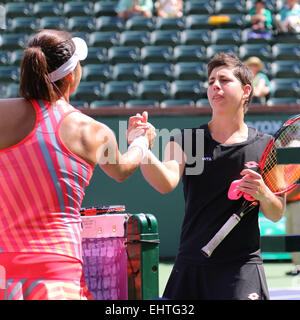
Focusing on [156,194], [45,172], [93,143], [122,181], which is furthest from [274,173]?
[156,194]

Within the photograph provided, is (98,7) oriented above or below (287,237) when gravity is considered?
above

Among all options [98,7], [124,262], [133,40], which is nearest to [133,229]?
[124,262]

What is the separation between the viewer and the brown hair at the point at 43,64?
6.68 ft

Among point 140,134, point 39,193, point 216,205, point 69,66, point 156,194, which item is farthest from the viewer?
point 156,194

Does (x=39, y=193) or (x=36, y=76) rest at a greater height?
(x=36, y=76)

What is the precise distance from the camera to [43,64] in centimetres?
203

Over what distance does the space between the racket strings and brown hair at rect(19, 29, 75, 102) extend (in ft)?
3.35

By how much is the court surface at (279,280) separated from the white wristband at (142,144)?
9.85 feet

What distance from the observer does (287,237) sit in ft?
8.38

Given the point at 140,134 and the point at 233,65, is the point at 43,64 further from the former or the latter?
the point at 233,65

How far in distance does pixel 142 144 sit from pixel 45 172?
0.50 metres

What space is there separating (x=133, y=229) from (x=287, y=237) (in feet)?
2.45

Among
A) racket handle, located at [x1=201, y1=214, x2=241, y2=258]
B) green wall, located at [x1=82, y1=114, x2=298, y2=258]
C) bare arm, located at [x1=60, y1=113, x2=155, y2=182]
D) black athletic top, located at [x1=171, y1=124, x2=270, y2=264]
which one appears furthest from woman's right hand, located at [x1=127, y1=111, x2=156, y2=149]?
green wall, located at [x1=82, y1=114, x2=298, y2=258]
